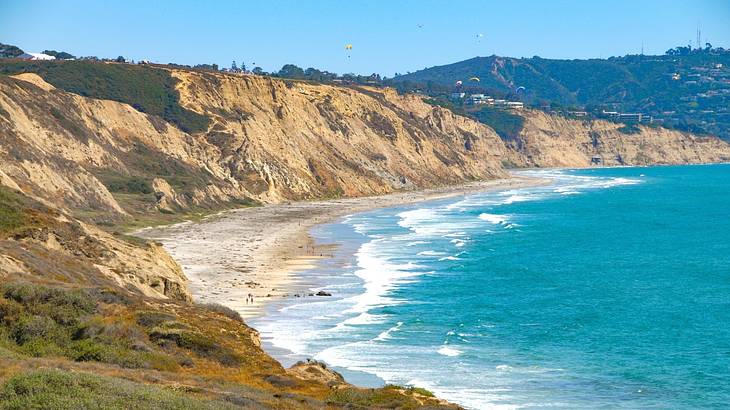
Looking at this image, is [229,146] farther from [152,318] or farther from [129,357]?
[129,357]

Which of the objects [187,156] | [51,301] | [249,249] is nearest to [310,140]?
[187,156]

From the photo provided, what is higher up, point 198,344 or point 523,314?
point 198,344

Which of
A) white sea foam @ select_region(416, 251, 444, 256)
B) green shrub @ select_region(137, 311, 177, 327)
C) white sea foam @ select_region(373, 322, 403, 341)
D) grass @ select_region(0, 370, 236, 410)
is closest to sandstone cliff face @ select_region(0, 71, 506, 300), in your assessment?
green shrub @ select_region(137, 311, 177, 327)

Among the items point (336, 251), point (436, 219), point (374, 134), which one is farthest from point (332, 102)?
point (336, 251)

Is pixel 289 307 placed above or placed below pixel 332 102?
below

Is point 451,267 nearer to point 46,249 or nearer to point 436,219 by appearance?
point 46,249

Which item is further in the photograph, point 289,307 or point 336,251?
point 336,251
